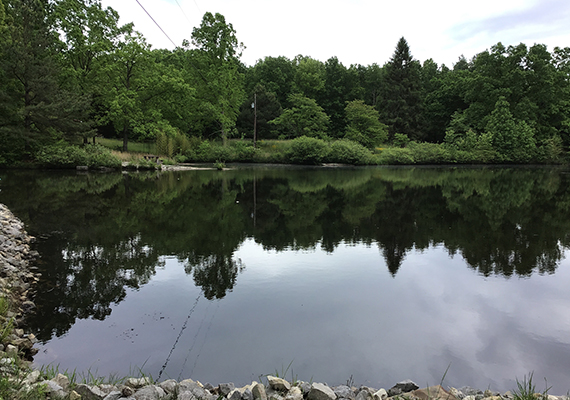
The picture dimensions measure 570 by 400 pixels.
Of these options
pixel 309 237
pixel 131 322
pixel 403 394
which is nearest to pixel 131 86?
pixel 309 237

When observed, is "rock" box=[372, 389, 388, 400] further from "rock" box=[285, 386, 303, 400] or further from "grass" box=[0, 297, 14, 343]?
"grass" box=[0, 297, 14, 343]

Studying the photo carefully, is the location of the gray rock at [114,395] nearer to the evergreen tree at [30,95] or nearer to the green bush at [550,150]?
the evergreen tree at [30,95]

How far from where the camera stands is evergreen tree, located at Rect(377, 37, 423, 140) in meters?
53.5

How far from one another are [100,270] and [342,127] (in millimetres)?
53146

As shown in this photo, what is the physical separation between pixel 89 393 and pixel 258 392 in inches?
47.1

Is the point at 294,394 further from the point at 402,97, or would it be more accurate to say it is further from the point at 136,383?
the point at 402,97

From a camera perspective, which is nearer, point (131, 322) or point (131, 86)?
point (131, 322)

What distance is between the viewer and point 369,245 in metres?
7.82

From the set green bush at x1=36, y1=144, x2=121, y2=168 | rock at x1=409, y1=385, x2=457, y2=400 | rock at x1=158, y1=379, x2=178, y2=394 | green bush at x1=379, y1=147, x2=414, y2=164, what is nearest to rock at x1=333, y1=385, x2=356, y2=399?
rock at x1=409, y1=385, x2=457, y2=400

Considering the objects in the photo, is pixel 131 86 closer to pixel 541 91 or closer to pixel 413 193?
pixel 413 193

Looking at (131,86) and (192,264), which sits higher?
(131,86)

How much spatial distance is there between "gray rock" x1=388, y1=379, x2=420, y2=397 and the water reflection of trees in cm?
271

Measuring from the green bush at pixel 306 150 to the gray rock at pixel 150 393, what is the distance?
3533 cm

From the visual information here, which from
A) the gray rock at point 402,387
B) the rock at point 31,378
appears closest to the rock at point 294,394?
the gray rock at point 402,387
